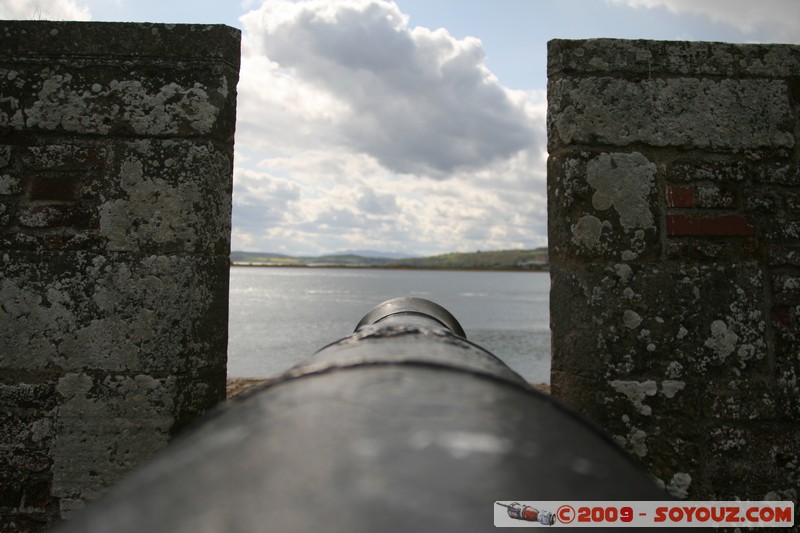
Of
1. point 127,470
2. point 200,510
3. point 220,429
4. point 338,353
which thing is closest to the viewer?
point 200,510

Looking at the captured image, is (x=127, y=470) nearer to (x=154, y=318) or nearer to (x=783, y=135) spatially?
(x=154, y=318)

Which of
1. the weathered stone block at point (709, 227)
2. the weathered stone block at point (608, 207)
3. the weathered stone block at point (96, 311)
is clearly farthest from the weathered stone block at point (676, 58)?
the weathered stone block at point (96, 311)

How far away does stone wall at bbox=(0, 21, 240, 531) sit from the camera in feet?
9.62

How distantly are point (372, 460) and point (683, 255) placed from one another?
2.66 meters

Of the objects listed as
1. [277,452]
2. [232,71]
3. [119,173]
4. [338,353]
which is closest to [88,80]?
[119,173]

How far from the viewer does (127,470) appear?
115 inches

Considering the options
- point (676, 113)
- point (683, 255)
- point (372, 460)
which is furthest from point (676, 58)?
point (372, 460)

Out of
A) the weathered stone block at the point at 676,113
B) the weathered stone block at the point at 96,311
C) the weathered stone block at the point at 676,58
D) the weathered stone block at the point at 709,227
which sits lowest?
the weathered stone block at the point at 96,311

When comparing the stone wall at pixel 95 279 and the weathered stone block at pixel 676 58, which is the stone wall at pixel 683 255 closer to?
the weathered stone block at pixel 676 58

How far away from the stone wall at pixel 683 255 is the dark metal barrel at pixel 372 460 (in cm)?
220

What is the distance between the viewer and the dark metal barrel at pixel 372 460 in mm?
675

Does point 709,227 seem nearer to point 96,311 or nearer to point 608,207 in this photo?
point 608,207

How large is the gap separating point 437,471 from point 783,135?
3.07 metres

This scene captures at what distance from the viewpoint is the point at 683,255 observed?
296 centimetres
